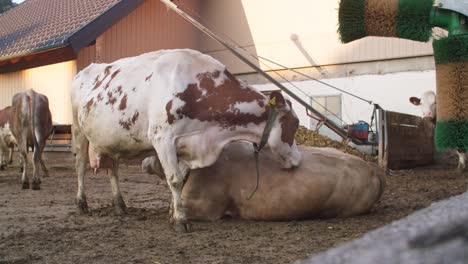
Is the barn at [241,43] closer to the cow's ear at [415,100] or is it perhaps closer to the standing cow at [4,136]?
the cow's ear at [415,100]

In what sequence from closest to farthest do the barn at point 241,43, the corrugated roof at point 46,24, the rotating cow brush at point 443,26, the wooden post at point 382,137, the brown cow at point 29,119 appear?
the rotating cow brush at point 443,26 → the brown cow at point 29,119 → the wooden post at point 382,137 → the corrugated roof at point 46,24 → the barn at point 241,43

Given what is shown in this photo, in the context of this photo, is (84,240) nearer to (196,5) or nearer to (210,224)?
(210,224)

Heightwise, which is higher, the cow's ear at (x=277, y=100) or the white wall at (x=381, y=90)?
the cow's ear at (x=277, y=100)

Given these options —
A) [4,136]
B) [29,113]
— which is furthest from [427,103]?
[4,136]

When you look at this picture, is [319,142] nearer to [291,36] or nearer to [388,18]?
[291,36]

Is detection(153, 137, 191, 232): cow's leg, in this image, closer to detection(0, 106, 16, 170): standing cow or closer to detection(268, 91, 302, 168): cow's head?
detection(268, 91, 302, 168): cow's head

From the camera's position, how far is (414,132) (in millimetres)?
11773

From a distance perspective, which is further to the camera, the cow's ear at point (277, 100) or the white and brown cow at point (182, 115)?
the cow's ear at point (277, 100)

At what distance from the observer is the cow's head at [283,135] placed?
5105 mm

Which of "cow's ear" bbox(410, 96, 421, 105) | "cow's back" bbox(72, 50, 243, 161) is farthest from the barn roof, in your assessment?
"cow's ear" bbox(410, 96, 421, 105)

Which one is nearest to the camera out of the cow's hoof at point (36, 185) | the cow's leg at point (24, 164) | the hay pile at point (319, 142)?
the cow's hoof at point (36, 185)

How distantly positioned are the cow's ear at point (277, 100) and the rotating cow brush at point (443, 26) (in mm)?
1649

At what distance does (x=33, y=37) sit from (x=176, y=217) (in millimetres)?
11677

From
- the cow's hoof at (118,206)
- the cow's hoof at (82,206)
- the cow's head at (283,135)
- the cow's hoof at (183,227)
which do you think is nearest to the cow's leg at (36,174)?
the cow's hoof at (82,206)
